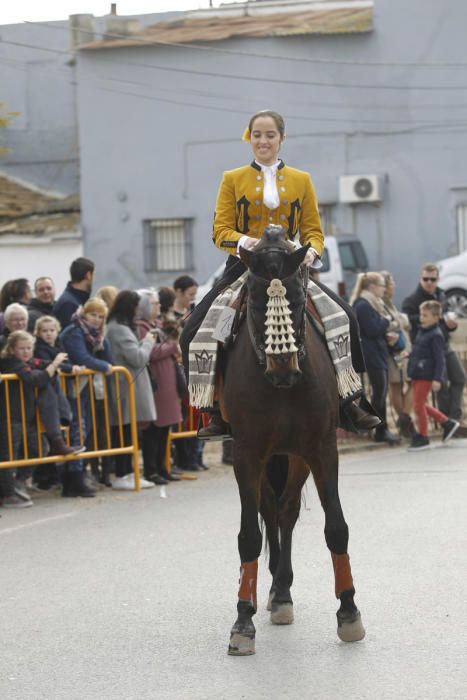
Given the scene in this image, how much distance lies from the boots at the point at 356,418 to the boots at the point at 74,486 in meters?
5.80

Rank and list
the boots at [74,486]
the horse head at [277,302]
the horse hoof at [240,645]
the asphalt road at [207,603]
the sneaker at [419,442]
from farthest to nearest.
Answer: the sneaker at [419,442], the boots at [74,486], the horse hoof at [240,645], the horse head at [277,302], the asphalt road at [207,603]

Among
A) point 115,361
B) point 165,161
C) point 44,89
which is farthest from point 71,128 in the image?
point 115,361

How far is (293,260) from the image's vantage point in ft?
22.6

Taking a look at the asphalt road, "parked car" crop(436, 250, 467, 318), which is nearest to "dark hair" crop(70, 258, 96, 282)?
the asphalt road

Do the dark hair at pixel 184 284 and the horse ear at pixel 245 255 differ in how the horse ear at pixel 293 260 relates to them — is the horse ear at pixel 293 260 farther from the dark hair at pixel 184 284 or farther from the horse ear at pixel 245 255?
the dark hair at pixel 184 284

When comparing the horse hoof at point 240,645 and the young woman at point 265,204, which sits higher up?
the young woman at point 265,204

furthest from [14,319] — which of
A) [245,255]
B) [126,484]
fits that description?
[245,255]

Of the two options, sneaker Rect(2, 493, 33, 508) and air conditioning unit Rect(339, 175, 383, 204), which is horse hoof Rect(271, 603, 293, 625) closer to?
sneaker Rect(2, 493, 33, 508)

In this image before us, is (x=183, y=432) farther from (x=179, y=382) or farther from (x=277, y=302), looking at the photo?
(x=277, y=302)

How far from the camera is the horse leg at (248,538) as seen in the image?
727cm

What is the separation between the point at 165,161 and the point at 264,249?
30.2 metres

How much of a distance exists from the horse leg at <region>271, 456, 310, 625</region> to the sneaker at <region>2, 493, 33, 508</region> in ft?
17.2

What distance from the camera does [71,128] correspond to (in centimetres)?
4144

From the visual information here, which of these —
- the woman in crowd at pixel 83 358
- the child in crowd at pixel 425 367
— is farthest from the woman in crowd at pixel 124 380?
the child in crowd at pixel 425 367
